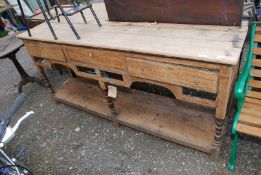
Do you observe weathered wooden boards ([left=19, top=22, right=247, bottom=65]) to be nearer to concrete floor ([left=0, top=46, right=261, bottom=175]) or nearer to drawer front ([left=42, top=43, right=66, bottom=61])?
drawer front ([left=42, top=43, right=66, bottom=61])

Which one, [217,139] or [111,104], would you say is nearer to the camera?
[217,139]

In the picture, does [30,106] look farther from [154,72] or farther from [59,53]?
[154,72]

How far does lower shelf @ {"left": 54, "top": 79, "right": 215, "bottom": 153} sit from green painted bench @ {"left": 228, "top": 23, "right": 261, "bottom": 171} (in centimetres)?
38

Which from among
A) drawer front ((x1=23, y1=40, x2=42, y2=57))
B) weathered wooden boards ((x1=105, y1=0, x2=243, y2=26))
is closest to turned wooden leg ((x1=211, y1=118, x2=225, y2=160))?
weathered wooden boards ((x1=105, y1=0, x2=243, y2=26))

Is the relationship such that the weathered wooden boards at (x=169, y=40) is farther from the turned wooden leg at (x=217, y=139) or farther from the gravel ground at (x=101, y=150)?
the gravel ground at (x=101, y=150)

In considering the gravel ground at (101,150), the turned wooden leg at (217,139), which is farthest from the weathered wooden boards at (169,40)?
the gravel ground at (101,150)

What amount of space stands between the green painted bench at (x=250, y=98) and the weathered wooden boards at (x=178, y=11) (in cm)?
27

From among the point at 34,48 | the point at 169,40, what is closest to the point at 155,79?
the point at 169,40

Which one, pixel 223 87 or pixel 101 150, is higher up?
pixel 223 87

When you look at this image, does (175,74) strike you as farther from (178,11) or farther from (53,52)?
(53,52)

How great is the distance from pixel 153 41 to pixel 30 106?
2274 mm

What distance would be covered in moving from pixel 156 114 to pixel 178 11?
1067mm

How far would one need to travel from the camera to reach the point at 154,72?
5.64 ft

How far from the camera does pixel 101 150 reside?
239 centimetres
